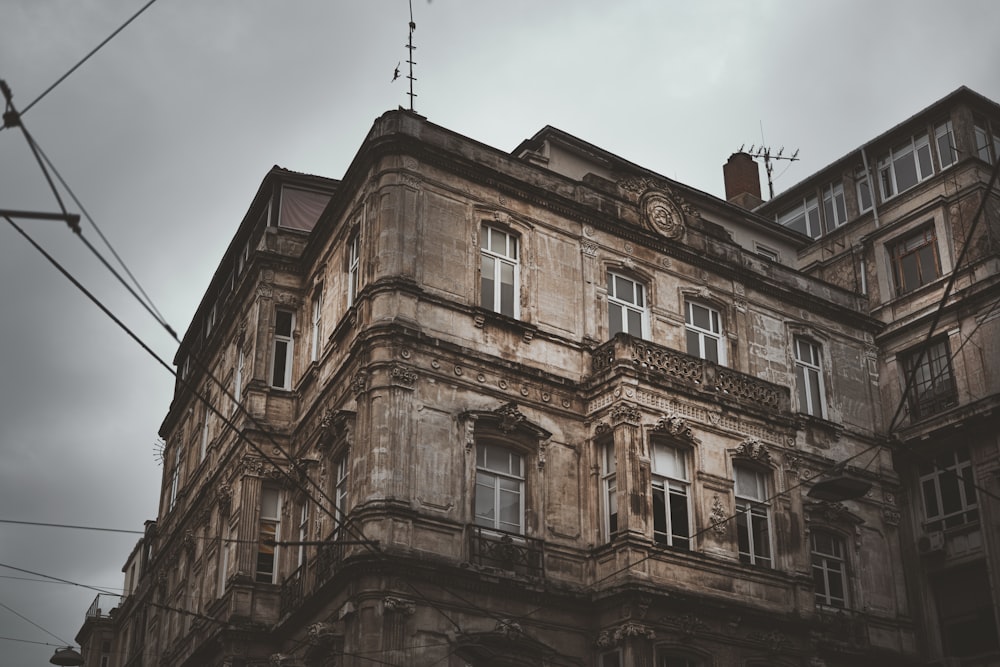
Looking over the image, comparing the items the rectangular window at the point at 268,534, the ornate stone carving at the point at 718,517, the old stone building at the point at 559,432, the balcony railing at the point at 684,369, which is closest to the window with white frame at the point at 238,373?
the old stone building at the point at 559,432

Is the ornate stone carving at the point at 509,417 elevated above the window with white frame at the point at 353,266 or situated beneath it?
situated beneath

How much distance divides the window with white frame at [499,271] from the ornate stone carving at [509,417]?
7.45ft

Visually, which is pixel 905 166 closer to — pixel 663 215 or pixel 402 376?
pixel 663 215

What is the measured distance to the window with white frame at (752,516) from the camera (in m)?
27.4

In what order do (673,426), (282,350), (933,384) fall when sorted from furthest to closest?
(933,384) → (282,350) → (673,426)

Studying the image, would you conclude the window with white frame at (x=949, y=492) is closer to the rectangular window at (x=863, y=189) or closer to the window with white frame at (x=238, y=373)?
the rectangular window at (x=863, y=189)

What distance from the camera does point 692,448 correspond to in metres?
27.1

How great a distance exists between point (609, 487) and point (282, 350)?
989 cm

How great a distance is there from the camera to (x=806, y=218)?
41.6 metres

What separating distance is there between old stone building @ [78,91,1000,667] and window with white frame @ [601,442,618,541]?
0.38 ft

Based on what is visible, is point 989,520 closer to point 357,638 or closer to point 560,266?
point 560,266

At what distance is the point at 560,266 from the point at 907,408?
12.9 meters

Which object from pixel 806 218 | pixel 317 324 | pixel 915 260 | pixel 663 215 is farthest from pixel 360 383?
pixel 806 218

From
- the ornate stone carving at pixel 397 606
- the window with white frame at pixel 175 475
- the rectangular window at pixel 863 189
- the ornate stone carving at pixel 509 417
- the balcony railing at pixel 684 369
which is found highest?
the rectangular window at pixel 863 189
